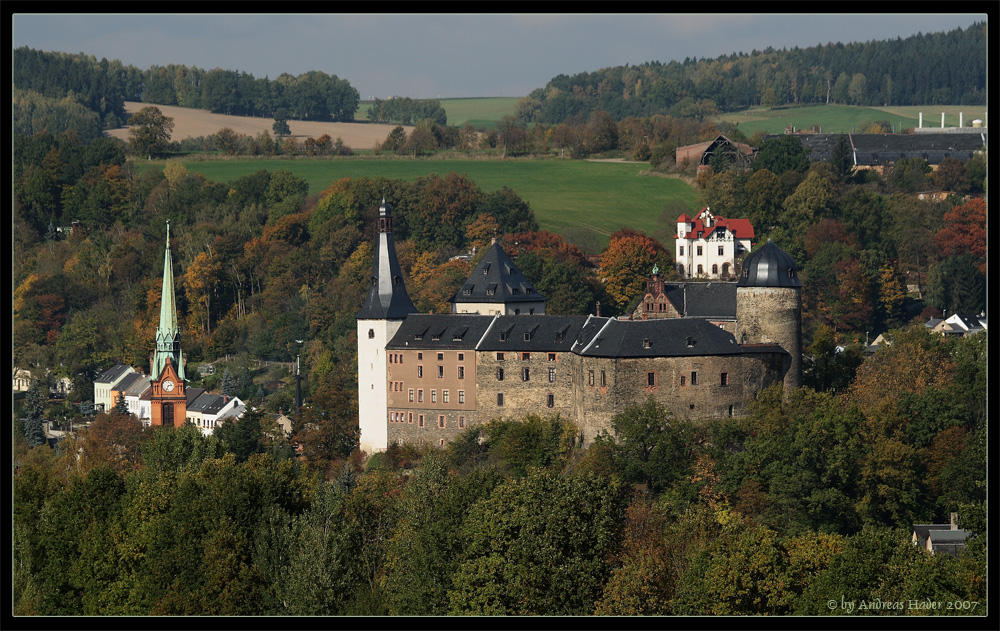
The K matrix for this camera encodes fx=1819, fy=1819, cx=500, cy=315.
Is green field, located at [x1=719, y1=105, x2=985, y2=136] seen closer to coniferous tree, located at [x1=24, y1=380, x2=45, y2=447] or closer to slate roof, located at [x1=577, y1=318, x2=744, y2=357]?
coniferous tree, located at [x1=24, y1=380, x2=45, y2=447]

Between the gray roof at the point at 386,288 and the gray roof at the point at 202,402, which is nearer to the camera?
the gray roof at the point at 386,288

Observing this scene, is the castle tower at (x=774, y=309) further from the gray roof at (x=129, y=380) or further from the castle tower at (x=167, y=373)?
the gray roof at (x=129, y=380)

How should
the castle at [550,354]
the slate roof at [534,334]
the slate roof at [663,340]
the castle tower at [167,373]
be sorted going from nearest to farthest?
the slate roof at [663,340], the castle at [550,354], the slate roof at [534,334], the castle tower at [167,373]

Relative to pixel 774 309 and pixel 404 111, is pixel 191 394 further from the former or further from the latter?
pixel 404 111

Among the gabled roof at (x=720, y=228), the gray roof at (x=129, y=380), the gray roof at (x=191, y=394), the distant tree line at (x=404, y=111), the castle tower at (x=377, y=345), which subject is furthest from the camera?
the distant tree line at (x=404, y=111)

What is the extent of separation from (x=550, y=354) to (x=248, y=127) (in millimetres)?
83757

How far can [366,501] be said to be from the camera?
5381 cm

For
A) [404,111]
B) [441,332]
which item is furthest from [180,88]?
[441,332]

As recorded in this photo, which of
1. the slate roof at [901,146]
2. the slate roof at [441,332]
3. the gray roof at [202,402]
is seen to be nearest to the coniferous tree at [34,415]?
the gray roof at [202,402]

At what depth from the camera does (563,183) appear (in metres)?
123

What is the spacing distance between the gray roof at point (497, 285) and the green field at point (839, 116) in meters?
80.2

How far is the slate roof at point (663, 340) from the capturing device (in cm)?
6656

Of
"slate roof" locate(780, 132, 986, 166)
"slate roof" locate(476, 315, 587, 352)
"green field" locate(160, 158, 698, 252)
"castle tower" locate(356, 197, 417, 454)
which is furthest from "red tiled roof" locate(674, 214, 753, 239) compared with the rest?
"slate roof" locate(476, 315, 587, 352)

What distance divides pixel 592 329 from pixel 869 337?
3065 cm
